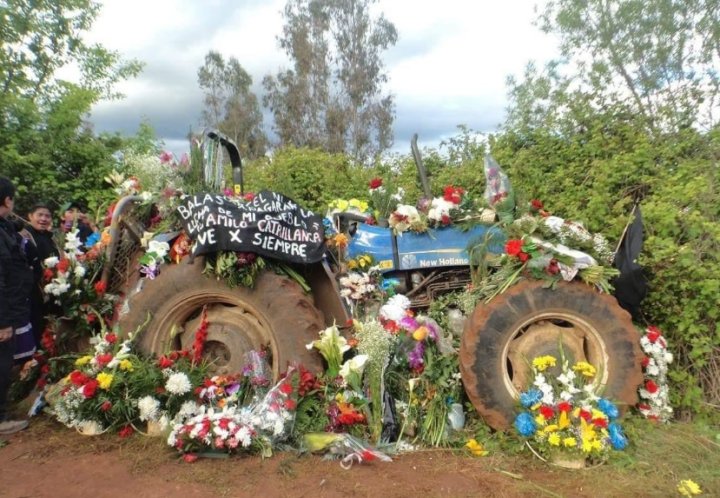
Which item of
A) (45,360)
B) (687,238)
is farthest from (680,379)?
(45,360)

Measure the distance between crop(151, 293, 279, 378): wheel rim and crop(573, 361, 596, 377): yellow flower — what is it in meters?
2.08

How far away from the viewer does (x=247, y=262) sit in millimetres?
3410

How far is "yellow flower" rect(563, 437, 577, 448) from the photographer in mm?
2934

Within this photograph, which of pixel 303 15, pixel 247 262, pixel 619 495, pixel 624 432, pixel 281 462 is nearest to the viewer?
pixel 619 495

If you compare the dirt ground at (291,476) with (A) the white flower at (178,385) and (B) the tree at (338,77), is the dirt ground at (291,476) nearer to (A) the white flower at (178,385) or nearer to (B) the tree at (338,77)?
(A) the white flower at (178,385)

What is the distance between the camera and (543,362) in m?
3.18

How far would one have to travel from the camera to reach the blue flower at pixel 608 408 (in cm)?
310

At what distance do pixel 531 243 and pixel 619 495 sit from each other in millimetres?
1639

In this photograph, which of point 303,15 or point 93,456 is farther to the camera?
point 303,15

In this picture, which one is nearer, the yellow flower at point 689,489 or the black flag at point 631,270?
the yellow flower at point 689,489

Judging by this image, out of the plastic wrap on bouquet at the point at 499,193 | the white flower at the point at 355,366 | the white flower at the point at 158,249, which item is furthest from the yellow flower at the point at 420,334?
the white flower at the point at 158,249

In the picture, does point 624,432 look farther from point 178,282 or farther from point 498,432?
point 178,282

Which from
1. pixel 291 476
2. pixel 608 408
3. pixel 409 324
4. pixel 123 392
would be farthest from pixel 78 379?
pixel 608 408

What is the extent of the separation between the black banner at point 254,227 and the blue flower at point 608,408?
213 cm
